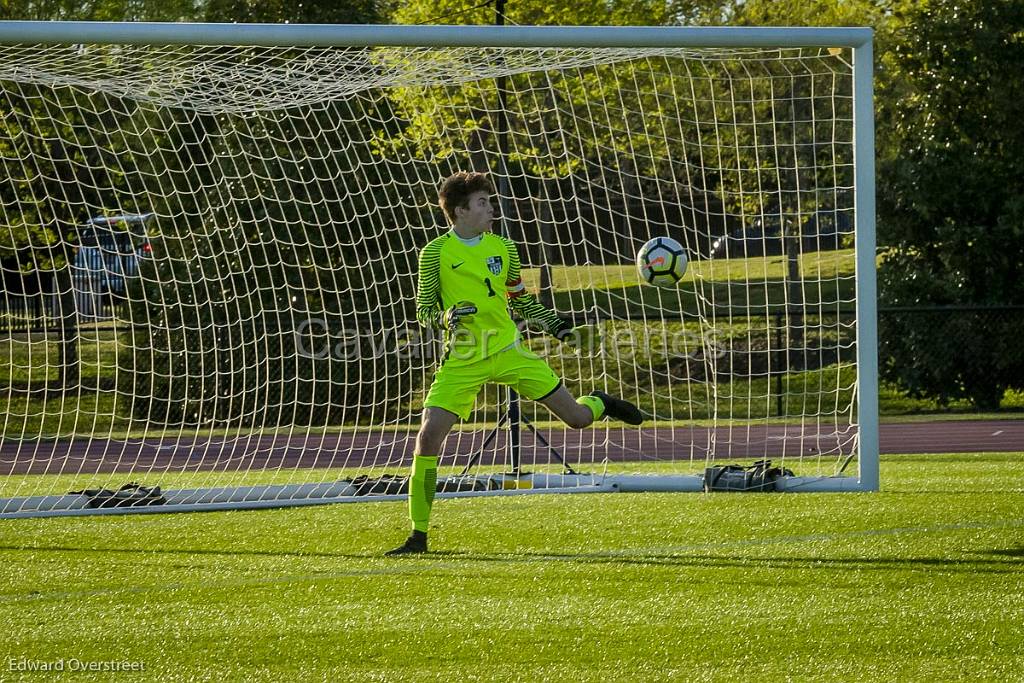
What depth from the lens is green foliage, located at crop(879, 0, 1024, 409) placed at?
16.1 meters

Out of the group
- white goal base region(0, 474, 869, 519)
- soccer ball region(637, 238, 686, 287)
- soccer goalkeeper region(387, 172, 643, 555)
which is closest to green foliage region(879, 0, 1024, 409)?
white goal base region(0, 474, 869, 519)

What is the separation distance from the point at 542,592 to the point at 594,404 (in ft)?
5.85

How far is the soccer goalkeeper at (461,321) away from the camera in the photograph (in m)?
6.21

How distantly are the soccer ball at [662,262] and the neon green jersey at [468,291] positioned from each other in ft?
5.67

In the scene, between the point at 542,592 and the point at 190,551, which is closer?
the point at 542,592

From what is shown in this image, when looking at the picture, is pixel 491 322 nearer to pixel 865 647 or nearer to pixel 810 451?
pixel 865 647

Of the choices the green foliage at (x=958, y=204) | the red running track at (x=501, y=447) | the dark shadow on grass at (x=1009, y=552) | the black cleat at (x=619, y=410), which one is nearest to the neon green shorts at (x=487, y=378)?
the black cleat at (x=619, y=410)

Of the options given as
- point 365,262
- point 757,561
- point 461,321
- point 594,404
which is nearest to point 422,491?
point 461,321

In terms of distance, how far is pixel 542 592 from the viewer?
5.24 m

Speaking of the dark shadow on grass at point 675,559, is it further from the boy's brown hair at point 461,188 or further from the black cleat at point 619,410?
the boy's brown hair at point 461,188

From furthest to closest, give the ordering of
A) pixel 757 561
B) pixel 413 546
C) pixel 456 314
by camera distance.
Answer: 1. pixel 413 546
2. pixel 456 314
3. pixel 757 561

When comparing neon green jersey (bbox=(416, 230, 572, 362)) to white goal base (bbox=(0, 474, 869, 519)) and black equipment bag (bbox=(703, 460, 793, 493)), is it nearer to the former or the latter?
white goal base (bbox=(0, 474, 869, 519))

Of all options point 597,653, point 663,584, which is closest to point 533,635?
point 597,653

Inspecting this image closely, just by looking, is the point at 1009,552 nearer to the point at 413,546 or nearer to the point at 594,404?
the point at 594,404
